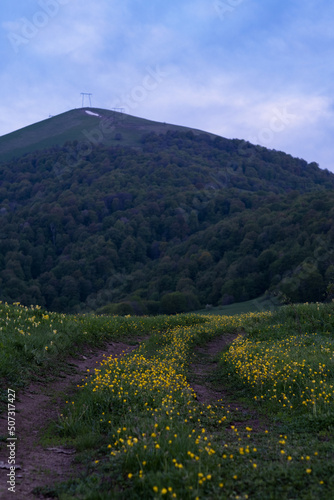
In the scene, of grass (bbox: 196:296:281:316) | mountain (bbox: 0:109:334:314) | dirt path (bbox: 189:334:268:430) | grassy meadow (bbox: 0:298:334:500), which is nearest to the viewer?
grassy meadow (bbox: 0:298:334:500)

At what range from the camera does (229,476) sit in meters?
4.03

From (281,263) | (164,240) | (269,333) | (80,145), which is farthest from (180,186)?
(269,333)

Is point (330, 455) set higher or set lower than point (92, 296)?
higher

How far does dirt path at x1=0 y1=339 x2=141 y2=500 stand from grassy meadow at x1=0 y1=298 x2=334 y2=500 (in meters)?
0.21

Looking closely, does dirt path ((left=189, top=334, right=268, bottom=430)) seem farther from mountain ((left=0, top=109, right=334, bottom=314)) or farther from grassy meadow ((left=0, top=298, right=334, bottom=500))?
mountain ((left=0, top=109, right=334, bottom=314))

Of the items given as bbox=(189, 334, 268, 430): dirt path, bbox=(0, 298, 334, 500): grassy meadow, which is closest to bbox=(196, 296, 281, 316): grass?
bbox=(189, 334, 268, 430): dirt path

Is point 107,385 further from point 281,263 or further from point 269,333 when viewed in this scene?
point 281,263

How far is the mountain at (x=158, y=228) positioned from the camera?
266ft

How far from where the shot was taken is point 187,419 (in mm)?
6188

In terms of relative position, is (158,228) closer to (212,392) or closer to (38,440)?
(212,392)

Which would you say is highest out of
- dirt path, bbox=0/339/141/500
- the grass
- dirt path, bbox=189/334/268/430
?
dirt path, bbox=0/339/141/500

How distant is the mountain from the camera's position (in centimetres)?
8106

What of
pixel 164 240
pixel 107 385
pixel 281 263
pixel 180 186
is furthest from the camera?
pixel 180 186

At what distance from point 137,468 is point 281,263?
77.1 metres
